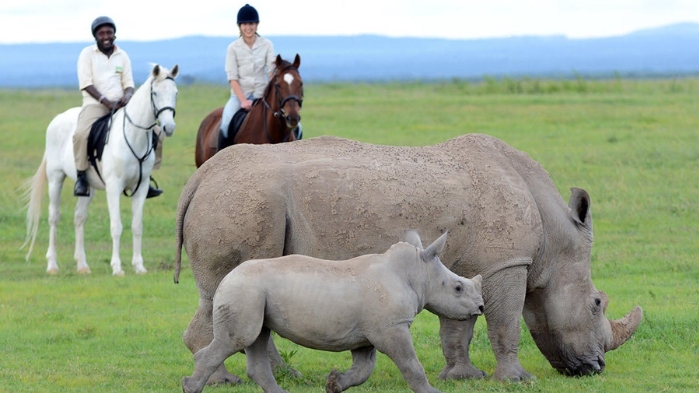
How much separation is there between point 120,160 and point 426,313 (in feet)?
16.6

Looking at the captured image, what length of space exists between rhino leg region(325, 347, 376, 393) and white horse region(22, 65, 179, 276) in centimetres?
695

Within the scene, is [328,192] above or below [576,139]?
above

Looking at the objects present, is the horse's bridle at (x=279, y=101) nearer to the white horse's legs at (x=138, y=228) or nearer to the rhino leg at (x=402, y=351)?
the white horse's legs at (x=138, y=228)

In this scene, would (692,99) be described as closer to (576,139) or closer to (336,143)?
(576,139)

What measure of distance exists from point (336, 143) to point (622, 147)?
47.8 feet

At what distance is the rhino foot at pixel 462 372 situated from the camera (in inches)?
315

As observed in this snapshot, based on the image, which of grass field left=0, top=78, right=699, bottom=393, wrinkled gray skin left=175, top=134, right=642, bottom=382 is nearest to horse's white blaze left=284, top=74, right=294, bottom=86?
grass field left=0, top=78, right=699, bottom=393

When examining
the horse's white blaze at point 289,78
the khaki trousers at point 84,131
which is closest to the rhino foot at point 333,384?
the horse's white blaze at point 289,78

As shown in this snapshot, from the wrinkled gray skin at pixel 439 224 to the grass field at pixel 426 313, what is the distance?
366 mm

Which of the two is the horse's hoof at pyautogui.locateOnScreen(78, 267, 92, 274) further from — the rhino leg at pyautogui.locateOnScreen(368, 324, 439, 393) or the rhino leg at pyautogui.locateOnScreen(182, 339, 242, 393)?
the rhino leg at pyautogui.locateOnScreen(368, 324, 439, 393)

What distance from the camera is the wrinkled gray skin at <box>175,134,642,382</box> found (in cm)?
757

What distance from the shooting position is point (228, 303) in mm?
6680

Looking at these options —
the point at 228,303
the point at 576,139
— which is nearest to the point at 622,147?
the point at 576,139

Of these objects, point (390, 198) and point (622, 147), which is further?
point (622, 147)
